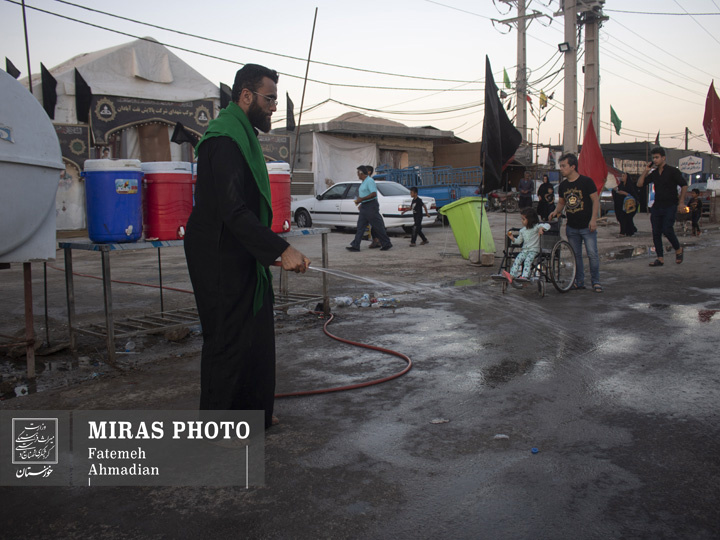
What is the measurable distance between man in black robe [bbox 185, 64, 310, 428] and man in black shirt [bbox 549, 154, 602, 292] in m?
6.01

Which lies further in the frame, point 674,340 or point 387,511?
point 674,340

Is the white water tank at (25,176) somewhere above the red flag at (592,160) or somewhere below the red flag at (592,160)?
below

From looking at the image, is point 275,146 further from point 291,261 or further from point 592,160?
point 291,261

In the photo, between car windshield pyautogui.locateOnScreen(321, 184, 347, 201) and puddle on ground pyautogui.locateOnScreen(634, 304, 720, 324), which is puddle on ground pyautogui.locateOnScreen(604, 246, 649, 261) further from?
car windshield pyautogui.locateOnScreen(321, 184, 347, 201)

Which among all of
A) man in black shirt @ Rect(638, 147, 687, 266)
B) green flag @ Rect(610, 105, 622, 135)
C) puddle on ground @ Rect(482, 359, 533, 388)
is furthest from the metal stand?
green flag @ Rect(610, 105, 622, 135)

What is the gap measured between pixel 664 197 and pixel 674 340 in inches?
217

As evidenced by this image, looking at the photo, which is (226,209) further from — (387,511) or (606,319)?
(606,319)

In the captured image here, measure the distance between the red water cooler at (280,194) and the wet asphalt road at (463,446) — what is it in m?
1.12

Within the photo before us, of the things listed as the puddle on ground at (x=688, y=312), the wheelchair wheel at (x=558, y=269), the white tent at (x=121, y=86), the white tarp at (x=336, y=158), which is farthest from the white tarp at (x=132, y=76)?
the puddle on ground at (x=688, y=312)

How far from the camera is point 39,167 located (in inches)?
170

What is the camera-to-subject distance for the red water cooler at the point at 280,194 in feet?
19.7

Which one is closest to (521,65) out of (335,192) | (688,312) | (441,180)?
(441,180)

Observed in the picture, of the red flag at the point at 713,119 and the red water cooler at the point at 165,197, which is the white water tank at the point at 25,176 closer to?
the red water cooler at the point at 165,197

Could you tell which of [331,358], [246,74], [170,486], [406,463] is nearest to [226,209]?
[246,74]
